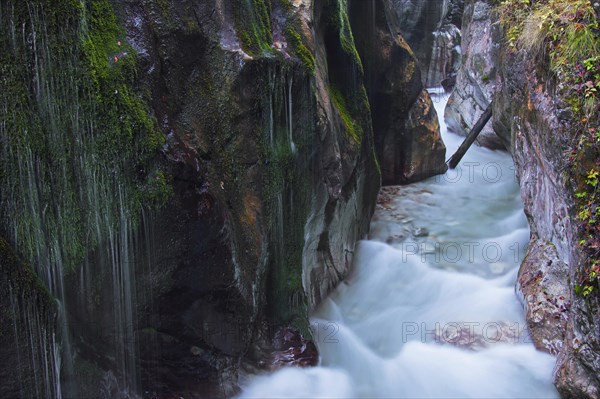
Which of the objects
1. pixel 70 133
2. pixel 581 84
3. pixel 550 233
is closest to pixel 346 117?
pixel 550 233

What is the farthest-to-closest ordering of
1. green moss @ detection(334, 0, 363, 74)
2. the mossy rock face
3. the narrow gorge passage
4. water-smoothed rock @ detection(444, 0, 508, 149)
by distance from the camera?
1. water-smoothed rock @ detection(444, 0, 508, 149)
2. green moss @ detection(334, 0, 363, 74)
3. the narrow gorge passage
4. the mossy rock face

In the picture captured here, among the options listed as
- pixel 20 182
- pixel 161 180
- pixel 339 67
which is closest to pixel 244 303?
pixel 161 180

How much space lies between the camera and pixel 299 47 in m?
5.67

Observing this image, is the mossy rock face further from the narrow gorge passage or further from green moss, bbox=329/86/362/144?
green moss, bbox=329/86/362/144

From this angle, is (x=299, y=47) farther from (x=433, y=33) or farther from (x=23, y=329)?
(x=433, y=33)

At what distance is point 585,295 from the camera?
4.56 metres

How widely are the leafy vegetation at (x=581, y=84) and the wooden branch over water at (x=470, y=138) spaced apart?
588 cm

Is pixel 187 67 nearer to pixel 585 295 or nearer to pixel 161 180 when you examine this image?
pixel 161 180

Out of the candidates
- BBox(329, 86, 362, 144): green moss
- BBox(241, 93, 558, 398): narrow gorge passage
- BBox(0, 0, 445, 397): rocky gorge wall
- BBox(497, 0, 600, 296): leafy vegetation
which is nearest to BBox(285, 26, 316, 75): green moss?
BBox(0, 0, 445, 397): rocky gorge wall

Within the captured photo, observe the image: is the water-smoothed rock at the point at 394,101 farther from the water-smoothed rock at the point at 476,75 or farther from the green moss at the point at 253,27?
the green moss at the point at 253,27

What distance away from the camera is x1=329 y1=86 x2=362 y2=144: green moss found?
24.3ft

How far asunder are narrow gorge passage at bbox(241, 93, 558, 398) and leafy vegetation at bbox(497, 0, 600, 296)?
5.33 ft

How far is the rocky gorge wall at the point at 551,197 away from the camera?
4742 millimetres

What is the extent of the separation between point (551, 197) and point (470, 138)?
638cm
